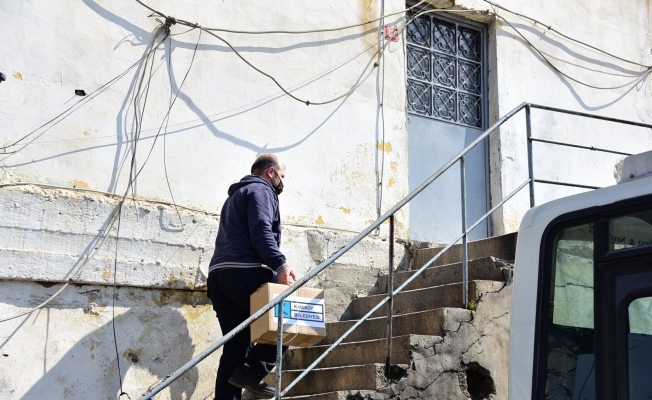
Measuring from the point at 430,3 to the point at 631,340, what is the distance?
5.69 m

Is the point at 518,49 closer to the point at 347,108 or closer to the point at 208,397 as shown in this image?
the point at 347,108

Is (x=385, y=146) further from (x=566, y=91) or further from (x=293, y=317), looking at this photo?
(x=293, y=317)

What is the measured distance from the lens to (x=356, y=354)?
5.73 meters

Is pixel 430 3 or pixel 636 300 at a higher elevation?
pixel 430 3

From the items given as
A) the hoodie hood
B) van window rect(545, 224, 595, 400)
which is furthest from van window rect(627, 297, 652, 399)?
→ the hoodie hood

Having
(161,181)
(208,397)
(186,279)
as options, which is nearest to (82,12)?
(161,181)

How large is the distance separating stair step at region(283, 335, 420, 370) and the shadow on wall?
76 centimetres

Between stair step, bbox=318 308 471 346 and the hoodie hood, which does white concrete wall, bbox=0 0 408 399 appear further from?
the hoodie hood

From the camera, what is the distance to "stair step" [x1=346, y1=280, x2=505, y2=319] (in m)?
5.61

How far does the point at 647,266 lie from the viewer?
318 centimetres

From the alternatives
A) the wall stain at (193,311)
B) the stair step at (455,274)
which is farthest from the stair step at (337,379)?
the stair step at (455,274)

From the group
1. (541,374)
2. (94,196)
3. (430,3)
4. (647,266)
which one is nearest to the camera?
(647,266)

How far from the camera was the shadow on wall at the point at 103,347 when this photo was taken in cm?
564

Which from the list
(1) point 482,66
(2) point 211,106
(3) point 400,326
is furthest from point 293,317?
(1) point 482,66
